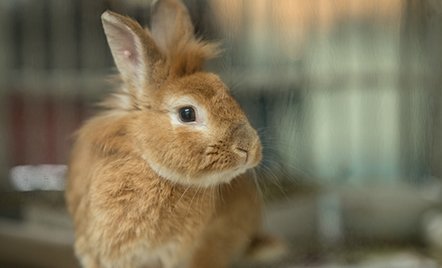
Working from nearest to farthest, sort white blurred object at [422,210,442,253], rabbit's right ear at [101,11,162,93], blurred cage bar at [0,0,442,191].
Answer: rabbit's right ear at [101,11,162,93] → blurred cage bar at [0,0,442,191] → white blurred object at [422,210,442,253]

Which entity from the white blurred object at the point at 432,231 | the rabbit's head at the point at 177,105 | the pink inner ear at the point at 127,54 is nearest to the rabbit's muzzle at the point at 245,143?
the rabbit's head at the point at 177,105

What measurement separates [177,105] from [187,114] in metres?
0.01

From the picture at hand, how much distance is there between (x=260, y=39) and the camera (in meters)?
0.73

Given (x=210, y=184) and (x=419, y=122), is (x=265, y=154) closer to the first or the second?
(x=210, y=184)

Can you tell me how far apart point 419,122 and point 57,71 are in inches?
21.4

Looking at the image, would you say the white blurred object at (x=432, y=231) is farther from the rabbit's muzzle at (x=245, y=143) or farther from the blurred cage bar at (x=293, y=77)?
the rabbit's muzzle at (x=245, y=143)

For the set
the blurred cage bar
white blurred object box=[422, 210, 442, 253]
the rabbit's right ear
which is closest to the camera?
the rabbit's right ear

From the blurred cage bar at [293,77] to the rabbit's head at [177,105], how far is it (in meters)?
0.03

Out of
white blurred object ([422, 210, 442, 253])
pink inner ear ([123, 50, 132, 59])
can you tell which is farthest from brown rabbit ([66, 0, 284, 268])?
white blurred object ([422, 210, 442, 253])

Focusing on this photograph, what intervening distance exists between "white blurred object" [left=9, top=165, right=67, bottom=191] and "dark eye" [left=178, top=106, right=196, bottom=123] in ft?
0.75

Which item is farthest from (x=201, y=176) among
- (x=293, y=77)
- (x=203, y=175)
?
(x=293, y=77)

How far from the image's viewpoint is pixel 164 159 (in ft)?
1.85

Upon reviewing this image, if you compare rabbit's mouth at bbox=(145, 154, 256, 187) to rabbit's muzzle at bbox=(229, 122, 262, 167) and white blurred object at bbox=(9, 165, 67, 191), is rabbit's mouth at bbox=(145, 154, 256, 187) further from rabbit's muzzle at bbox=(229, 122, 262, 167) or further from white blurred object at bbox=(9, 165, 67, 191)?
white blurred object at bbox=(9, 165, 67, 191)

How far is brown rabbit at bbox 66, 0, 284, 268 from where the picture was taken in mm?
Answer: 545
